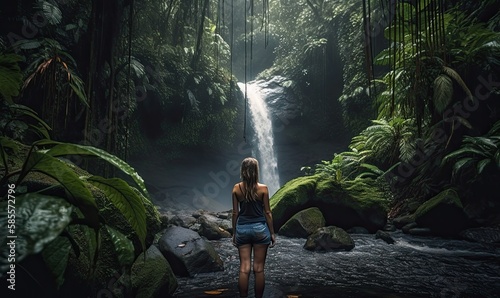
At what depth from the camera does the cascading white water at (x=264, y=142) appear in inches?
667

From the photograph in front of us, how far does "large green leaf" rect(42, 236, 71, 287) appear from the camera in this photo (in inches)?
41.8

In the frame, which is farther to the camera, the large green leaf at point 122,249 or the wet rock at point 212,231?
the wet rock at point 212,231

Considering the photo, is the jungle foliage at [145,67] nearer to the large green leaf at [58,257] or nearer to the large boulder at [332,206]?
the large green leaf at [58,257]

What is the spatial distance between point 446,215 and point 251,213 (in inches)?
215

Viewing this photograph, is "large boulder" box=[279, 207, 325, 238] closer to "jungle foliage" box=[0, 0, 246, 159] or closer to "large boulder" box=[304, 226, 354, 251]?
"large boulder" box=[304, 226, 354, 251]

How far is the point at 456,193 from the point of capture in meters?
6.86

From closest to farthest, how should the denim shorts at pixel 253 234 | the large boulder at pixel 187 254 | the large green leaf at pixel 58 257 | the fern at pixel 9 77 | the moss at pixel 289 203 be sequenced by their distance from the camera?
1. the large green leaf at pixel 58 257
2. the fern at pixel 9 77
3. the denim shorts at pixel 253 234
4. the large boulder at pixel 187 254
5. the moss at pixel 289 203

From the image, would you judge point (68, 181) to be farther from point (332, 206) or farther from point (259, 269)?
point (332, 206)

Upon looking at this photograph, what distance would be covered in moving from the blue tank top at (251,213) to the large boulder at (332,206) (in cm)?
472

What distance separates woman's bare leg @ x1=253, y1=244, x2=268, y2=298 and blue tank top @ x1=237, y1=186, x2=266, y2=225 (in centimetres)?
28

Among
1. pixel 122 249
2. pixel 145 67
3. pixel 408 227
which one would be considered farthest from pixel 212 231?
pixel 145 67

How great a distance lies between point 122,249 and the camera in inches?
56.7

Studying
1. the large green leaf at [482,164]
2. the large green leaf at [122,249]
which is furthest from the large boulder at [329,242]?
the large green leaf at [122,249]

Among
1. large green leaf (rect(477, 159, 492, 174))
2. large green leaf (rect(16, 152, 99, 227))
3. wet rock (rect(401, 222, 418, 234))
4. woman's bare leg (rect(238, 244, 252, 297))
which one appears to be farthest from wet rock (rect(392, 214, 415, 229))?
large green leaf (rect(16, 152, 99, 227))
